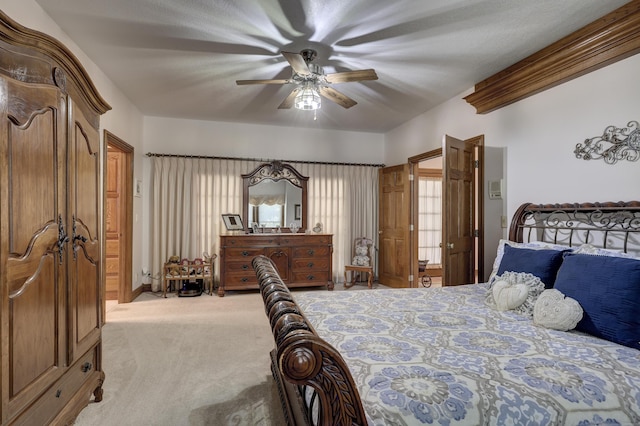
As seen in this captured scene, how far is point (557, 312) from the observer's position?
1.75 m

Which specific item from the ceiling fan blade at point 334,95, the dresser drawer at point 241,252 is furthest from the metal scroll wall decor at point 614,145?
the dresser drawer at point 241,252

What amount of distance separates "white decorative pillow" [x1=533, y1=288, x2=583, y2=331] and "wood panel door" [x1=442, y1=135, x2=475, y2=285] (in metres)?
1.46

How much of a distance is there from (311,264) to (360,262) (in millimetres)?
860

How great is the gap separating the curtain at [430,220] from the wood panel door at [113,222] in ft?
17.7

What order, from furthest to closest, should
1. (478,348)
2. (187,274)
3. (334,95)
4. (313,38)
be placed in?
(187,274)
(334,95)
(313,38)
(478,348)

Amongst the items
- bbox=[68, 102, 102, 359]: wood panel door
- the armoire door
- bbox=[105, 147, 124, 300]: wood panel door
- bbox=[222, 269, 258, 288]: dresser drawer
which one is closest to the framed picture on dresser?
bbox=[222, 269, 258, 288]: dresser drawer

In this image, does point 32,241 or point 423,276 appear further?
point 423,276

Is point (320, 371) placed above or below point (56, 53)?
below

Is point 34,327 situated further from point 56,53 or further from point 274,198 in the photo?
point 274,198

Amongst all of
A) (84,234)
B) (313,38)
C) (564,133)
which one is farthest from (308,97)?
(564,133)

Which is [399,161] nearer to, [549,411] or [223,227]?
[223,227]

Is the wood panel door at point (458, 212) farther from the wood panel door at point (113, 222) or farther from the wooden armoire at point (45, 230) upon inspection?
the wood panel door at point (113, 222)

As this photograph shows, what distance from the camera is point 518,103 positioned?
3289 millimetres

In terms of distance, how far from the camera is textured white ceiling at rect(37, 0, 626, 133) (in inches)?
93.4
